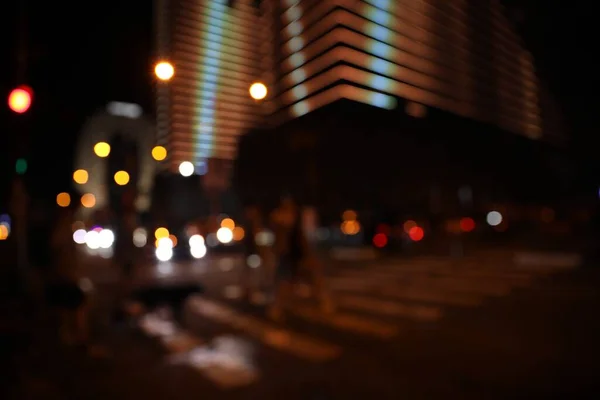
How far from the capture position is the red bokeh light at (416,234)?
22.1 metres

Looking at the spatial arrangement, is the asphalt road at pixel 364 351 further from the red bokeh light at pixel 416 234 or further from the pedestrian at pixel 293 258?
the red bokeh light at pixel 416 234

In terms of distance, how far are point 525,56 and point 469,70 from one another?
1.69 metres

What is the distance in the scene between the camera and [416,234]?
22.2 m

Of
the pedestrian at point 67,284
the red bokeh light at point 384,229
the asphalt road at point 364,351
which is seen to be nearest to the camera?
the asphalt road at point 364,351

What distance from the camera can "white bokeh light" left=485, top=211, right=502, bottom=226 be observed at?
73.4 ft

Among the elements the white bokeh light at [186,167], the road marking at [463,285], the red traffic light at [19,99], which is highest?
the red traffic light at [19,99]

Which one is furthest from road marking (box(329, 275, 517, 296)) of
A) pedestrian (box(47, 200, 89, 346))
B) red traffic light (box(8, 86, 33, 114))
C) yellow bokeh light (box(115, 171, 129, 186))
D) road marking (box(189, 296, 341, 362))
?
red traffic light (box(8, 86, 33, 114))

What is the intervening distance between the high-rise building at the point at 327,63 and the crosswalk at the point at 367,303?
282 centimetres

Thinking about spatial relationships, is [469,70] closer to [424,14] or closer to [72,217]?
[424,14]

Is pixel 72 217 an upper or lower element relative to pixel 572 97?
lower

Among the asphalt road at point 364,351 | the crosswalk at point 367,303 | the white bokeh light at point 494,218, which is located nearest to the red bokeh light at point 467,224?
the white bokeh light at point 494,218

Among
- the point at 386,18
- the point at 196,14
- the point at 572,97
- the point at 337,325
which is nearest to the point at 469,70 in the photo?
the point at 386,18

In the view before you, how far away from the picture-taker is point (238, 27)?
7.76 metres

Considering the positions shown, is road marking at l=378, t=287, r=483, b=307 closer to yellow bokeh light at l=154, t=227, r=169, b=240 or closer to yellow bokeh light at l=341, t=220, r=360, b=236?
yellow bokeh light at l=341, t=220, r=360, b=236
